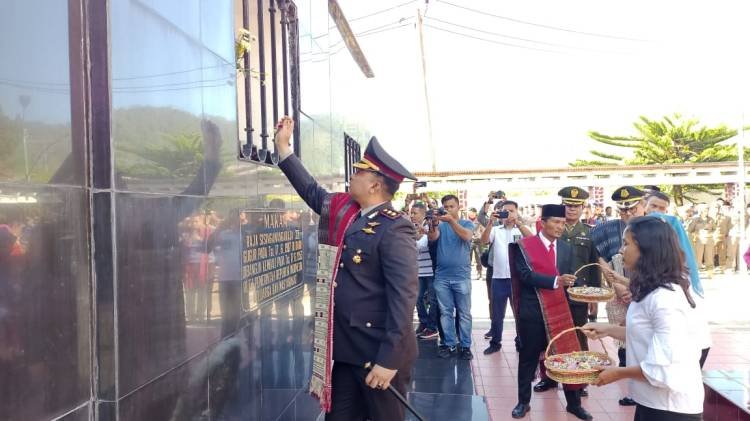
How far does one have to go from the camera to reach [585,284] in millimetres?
4906

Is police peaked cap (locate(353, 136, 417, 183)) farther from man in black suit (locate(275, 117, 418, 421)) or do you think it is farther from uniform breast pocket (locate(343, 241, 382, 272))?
uniform breast pocket (locate(343, 241, 382, 272))

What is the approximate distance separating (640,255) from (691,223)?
14744 mm

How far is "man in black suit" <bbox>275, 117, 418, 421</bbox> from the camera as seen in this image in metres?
2.48

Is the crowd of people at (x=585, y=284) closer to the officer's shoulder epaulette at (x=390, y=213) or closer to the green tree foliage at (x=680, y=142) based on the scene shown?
the officer's shoulder epaulette at (x=390, y=213)

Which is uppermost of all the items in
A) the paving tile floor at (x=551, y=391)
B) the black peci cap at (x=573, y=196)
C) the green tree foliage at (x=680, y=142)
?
the green tree foliage at (x=680, y=142)

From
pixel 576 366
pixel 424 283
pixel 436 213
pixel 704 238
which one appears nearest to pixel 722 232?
pixel 704 238

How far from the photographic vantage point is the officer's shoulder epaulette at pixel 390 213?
8.60 feet

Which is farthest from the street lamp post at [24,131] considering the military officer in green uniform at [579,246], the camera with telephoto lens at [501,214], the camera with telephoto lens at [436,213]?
the camera with telephoto lens at [501,214]

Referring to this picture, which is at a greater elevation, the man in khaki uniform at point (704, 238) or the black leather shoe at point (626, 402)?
the man in khaki uniform at point (704, 238)

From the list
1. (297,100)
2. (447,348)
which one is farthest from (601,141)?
(297,100)

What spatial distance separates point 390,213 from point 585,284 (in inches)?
115

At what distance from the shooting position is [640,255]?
8.00 ft

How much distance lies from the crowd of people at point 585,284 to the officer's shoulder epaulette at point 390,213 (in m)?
1.01

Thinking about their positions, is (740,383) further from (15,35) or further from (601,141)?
(601,141)
